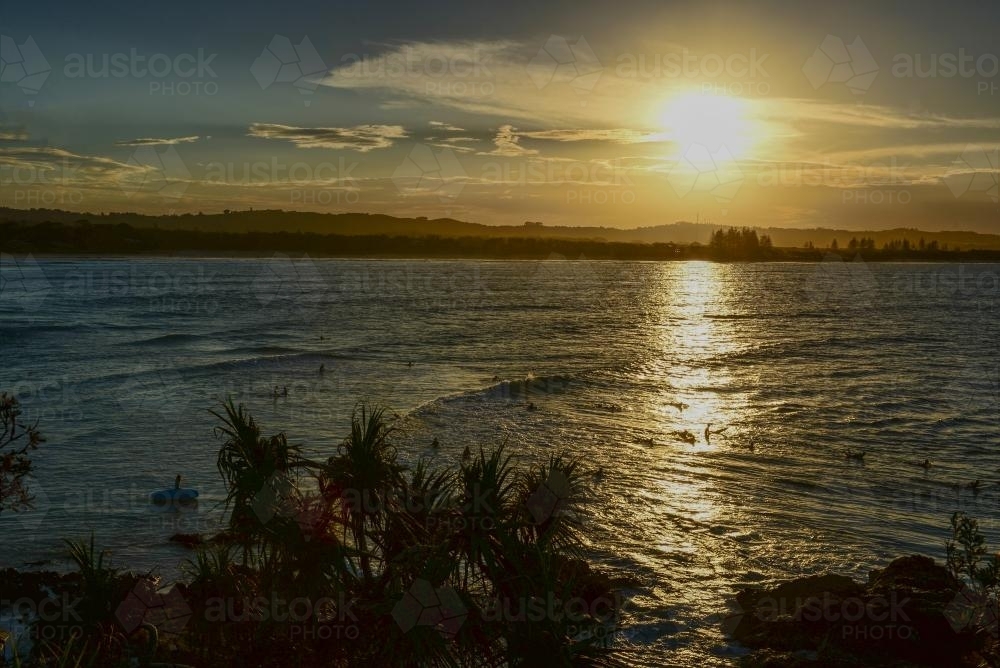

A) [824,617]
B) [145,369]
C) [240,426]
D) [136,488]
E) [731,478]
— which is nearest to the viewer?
[240,426]

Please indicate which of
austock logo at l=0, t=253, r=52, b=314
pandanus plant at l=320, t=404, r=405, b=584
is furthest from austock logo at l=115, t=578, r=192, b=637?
austock logo at l=0, t=253, r=52, b=314

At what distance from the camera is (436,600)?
668 cm

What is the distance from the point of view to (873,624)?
367 inches

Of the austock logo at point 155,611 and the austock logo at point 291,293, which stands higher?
the austock logo at point 291,293

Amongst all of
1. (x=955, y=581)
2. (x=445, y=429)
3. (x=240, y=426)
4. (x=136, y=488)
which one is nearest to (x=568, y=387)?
(x=445, y=429)

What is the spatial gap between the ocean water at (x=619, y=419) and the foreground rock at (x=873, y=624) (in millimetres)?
772

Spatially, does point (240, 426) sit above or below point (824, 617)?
above

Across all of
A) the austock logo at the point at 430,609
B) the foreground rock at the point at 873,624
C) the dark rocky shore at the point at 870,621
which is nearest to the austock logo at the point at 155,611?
the dark rocky shore at the point at 870,621

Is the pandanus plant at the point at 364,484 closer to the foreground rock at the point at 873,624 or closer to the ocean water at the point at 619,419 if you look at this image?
the ocean water at the point at 619,419

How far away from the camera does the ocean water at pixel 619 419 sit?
1454 cm

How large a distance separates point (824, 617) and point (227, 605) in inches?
281

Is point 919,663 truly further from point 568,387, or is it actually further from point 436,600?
point 568,387

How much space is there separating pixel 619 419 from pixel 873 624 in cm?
1660

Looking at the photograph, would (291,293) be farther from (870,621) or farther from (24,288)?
(870,621)
